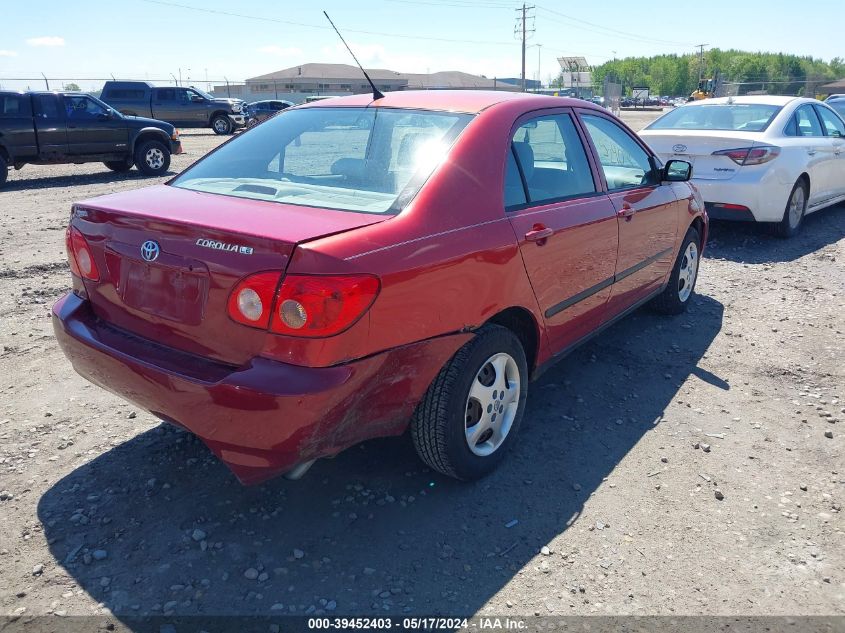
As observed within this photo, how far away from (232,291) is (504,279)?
3.99ft

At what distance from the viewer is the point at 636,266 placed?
4395 millimetres

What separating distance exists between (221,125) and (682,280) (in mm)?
25440

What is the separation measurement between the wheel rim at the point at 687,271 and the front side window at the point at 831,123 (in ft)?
15.0

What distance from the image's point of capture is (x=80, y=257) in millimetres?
3000

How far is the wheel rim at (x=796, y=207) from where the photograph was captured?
7808 mm

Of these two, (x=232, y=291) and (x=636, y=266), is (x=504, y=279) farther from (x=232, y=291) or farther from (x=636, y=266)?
(x=636, y=266)

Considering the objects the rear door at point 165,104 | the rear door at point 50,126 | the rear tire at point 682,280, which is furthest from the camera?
the rear door at point 165,104

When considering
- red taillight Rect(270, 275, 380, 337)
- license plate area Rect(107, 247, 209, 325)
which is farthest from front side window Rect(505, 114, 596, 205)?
license plate area Rect(107, 247, 209, 325)

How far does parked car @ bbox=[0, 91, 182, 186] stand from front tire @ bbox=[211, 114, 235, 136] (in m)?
13.1

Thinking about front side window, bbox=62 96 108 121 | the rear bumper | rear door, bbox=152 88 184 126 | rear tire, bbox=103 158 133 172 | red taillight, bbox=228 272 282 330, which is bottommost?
the rear bumper

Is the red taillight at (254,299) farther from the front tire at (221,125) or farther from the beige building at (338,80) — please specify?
the beige building at (338,80)

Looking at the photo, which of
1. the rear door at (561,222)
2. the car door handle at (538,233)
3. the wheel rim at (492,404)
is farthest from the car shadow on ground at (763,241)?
the wheel rim at (492,404)

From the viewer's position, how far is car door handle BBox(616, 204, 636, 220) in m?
4.03

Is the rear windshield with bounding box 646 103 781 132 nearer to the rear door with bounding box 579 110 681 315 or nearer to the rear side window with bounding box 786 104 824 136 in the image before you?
the rear side window with bounding box 786 104 824 136
